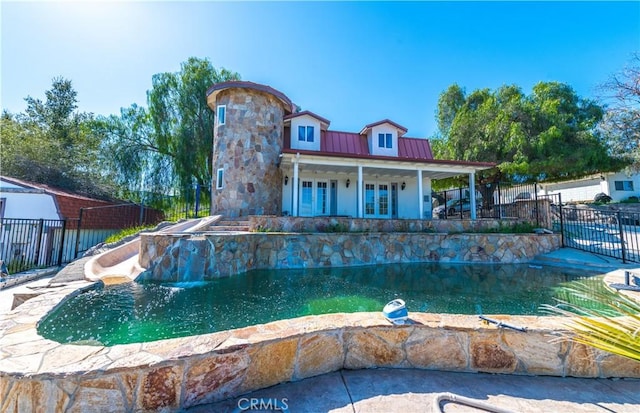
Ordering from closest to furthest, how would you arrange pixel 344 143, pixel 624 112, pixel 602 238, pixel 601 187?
1. pixel 602 238
2. pixel 624 112
3. pixel 344 143
4. pixel 601 187

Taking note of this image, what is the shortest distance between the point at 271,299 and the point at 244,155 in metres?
8.62

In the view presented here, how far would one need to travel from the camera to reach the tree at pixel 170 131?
1451 centimetres

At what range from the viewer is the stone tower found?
11789 millimetres

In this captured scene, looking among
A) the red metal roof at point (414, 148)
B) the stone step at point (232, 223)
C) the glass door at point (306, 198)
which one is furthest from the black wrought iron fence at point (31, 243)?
the red metal roof at point (414, 148)

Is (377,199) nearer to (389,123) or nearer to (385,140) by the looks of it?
(385,140)

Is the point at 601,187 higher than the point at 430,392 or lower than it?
higher

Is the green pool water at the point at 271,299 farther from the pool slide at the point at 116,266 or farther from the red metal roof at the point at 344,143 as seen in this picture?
the red metal roof at the point at 344,143

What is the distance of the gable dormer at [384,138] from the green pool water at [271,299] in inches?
309

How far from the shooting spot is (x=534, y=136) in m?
13.7

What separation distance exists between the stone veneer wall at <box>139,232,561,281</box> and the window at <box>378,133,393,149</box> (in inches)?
239

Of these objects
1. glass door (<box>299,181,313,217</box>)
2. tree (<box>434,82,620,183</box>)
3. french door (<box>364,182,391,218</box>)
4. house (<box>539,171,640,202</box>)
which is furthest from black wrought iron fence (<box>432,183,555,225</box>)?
glass door (<box>299,181,313,217</box>)

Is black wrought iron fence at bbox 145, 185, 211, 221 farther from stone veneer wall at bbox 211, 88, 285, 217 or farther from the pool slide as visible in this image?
the pool slide

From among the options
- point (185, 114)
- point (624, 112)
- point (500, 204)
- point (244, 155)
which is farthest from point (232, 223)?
point (624, 112)

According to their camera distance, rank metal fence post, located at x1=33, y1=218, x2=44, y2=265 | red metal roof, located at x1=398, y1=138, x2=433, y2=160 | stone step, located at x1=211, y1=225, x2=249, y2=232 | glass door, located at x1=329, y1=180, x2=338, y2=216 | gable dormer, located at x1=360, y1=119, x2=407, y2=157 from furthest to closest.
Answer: red metal roof, located at x1=398, y1=138, x2=433, y2=160, gable dormer, located at x1=360, y1=119, x2=407, y2=157, glass door, located at x1=329, y1=180, x2=338, y2=216, stone step, located at x1=211, y1=225, x2=249, y2=232, metal fence post, located at x1=33, y1=218, x2=44, y2=265
